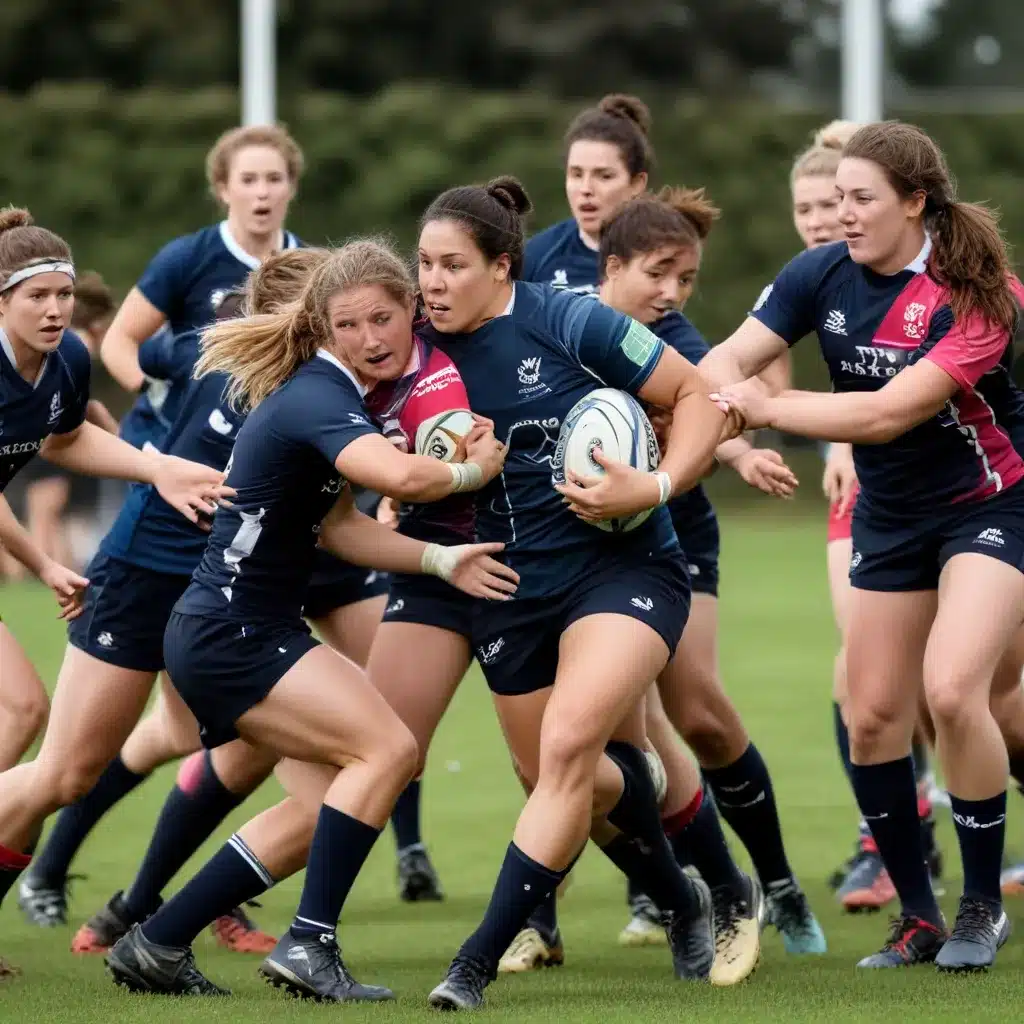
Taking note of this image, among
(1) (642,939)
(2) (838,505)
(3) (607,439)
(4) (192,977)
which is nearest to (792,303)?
(3) (607,439)

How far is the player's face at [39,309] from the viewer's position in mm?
5266

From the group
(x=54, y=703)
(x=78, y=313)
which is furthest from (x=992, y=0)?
(x=54, y=703)

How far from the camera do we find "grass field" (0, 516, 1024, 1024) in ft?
15.8

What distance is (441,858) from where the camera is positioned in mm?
7312

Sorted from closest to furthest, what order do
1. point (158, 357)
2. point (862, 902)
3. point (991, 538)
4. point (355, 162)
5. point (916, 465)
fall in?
point (991, 538) → point (916, 465) → point (862, 902) → point (158, 357) → point (355, 162)

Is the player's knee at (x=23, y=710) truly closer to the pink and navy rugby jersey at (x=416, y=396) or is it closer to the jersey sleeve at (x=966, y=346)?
the pink and navy rugby jersey at (x=416, y=396)

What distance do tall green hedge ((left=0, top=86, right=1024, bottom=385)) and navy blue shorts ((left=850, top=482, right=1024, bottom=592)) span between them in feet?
60.9

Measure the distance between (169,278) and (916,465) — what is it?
8.99 feet

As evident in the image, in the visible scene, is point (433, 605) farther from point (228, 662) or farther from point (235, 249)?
point (235, 249)

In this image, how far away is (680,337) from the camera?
19.5 feet

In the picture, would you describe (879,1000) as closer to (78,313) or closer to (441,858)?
(441,858)

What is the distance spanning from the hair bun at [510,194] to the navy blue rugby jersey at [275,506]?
675 millimetres

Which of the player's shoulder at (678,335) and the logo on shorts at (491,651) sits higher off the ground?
the player's shoulder at (678,335)

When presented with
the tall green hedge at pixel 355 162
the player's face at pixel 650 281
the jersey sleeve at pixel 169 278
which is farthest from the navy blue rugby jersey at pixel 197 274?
the tall green hedge at pixel 355 162
